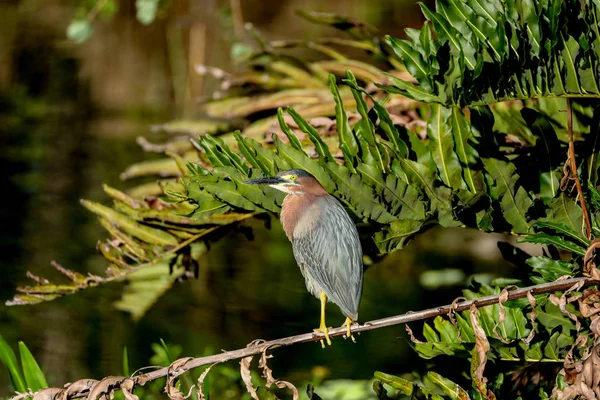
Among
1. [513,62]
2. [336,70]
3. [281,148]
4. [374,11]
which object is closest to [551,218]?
[513,62]

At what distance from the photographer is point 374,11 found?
4027 millimetres

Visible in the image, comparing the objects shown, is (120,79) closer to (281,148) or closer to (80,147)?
(80,147)

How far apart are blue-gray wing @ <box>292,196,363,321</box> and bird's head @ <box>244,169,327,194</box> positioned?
27 mm

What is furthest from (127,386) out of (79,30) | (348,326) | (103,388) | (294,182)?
(79,30)

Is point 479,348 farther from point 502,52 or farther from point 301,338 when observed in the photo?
point 502,52

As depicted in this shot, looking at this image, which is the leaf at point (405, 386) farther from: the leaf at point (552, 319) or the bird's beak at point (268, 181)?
the bird's beak at point (268, 181)

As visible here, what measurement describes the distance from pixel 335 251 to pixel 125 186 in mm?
2398

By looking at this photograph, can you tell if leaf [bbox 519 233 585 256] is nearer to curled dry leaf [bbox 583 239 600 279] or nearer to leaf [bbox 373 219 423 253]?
curled dry leaf [bbox 583 239 600 279]

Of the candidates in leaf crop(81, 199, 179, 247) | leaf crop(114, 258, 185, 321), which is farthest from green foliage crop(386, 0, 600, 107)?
leaf crop(114, 258, 185, 321)

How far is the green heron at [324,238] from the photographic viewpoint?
1.49m

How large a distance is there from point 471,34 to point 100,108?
3403 millimetres

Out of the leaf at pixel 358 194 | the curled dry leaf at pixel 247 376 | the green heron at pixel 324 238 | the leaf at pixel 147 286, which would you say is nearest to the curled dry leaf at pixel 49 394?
the curled dry leaf at pixel 247 376

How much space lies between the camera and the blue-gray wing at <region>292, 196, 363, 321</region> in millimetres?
1486

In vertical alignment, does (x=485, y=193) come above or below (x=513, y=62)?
below
